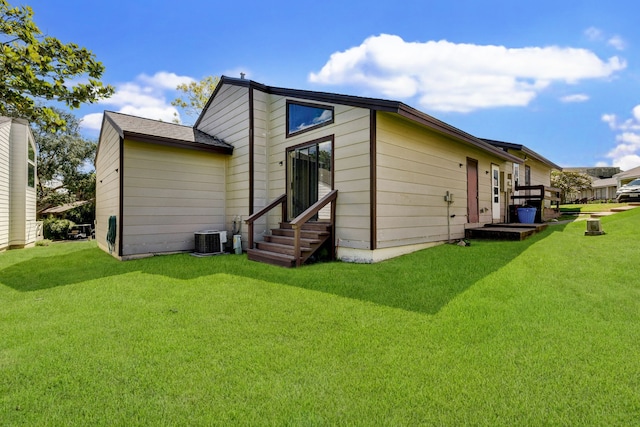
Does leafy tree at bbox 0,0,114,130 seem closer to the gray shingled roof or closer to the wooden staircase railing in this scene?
the gray shingled roof

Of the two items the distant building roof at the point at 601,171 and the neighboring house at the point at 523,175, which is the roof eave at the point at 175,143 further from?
the distant building roof at the point at 601,171

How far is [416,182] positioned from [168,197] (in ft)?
20.2

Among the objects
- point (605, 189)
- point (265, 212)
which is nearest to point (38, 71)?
point (265, 212)

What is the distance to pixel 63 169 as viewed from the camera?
67.1ft

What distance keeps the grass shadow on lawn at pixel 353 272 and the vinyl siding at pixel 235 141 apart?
1.79 metres

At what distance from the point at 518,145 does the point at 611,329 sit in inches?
424

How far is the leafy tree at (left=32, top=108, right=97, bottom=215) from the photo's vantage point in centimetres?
1984

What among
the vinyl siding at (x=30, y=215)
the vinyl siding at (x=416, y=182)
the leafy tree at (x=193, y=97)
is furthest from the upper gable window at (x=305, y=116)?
the leafy tree at (x=193, y=97)

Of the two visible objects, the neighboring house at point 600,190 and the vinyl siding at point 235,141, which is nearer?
Answer: the vinyl siding at point 235,141

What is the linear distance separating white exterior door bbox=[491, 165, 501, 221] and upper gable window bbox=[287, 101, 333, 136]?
679cm

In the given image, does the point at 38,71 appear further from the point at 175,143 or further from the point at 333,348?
the point at 333,348

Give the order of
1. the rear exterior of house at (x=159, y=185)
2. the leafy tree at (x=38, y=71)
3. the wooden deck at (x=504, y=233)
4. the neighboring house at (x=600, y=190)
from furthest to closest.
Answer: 1. the neighboring house at (x=600, y=190)
2. the wooden deck at (x=504, y=233)
3. the rear exterior of house at (x=159, y=185)
4. the leafy tree at (x=38, y=71)

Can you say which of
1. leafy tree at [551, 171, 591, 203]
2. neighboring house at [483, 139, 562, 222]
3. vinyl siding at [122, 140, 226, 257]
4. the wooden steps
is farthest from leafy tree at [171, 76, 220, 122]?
leafy tree at [551, 171, 591, 203]

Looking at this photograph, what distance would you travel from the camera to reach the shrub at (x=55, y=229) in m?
15.5
